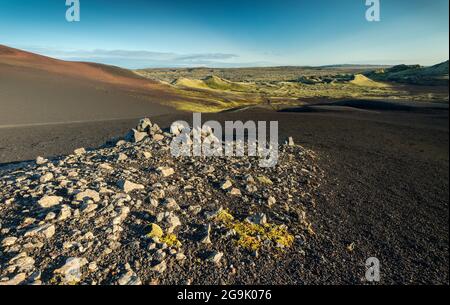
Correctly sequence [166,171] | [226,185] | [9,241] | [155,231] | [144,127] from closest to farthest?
[9,241] → [155,231] → [226,185] → [166,171] → [144,127]

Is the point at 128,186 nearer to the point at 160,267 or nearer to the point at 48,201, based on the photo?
the point at 48,201

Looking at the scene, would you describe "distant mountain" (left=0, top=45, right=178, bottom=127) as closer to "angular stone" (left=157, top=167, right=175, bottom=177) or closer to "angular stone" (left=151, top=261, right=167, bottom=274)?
"angular stone" (left=157, top=167, right=175, bottom=177)

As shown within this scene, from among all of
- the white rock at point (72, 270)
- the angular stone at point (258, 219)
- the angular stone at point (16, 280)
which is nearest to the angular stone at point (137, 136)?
the angular stone at point (258, 219)

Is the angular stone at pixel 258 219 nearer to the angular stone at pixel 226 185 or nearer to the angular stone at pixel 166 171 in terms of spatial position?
the angular stone at pixel 226 185

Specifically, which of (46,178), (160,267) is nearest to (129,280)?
(160,267)

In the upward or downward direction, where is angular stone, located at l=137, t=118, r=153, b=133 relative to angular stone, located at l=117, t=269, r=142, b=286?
upward

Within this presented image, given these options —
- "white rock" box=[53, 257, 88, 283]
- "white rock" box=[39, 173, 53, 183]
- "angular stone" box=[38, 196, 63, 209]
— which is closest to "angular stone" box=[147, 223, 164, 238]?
"white rock" box=[53, 257, 88, 283]

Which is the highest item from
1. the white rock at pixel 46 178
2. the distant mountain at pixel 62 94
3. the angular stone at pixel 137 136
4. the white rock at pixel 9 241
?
the distant mountain at pixel 62 94
